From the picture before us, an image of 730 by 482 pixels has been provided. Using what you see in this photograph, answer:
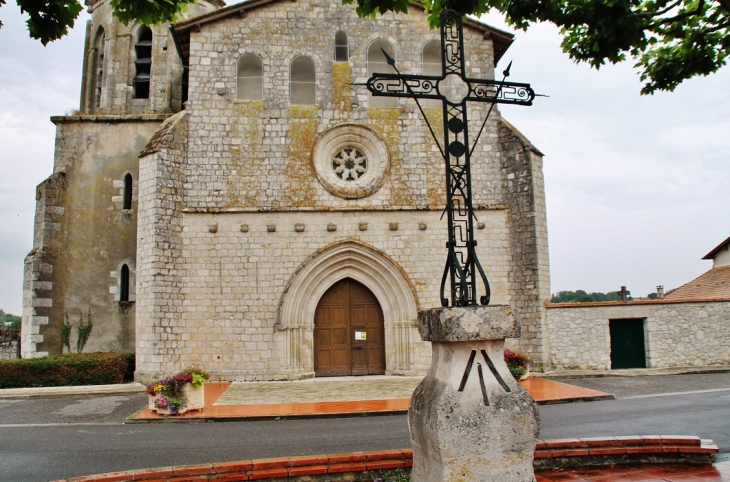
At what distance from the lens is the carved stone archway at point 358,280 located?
14.0m

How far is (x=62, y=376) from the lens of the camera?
1319 centimetres

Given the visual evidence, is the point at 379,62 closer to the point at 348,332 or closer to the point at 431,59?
the point at 431,59

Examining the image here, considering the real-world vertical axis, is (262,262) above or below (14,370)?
above

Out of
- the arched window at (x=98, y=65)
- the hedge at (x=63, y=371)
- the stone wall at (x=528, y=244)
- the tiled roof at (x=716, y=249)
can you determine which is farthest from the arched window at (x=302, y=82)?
the tiled roof at (x=716, y=249)

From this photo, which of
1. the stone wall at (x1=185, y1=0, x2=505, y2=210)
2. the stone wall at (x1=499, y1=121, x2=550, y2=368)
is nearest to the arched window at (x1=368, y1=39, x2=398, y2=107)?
the stone wall at (x1=185, y1=0, x2=505, y2=210)

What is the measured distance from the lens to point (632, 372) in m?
14.6

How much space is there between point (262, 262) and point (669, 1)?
33.9 ft

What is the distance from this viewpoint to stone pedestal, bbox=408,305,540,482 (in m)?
3.61

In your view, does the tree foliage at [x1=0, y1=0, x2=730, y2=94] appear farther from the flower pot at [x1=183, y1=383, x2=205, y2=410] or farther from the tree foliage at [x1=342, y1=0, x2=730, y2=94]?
the flower pot at [x1=183, y1=383, x2=205, y2=410]

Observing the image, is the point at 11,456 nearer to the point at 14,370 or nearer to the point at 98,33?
the point at 14,370

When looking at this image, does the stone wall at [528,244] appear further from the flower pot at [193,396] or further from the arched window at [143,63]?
the arched window at [143,63]

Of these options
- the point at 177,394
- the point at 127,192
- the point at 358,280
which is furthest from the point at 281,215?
the point at 177,394

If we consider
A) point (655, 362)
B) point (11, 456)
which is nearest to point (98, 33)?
point (11, 456)

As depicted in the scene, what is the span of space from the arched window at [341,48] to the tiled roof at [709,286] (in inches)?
492
